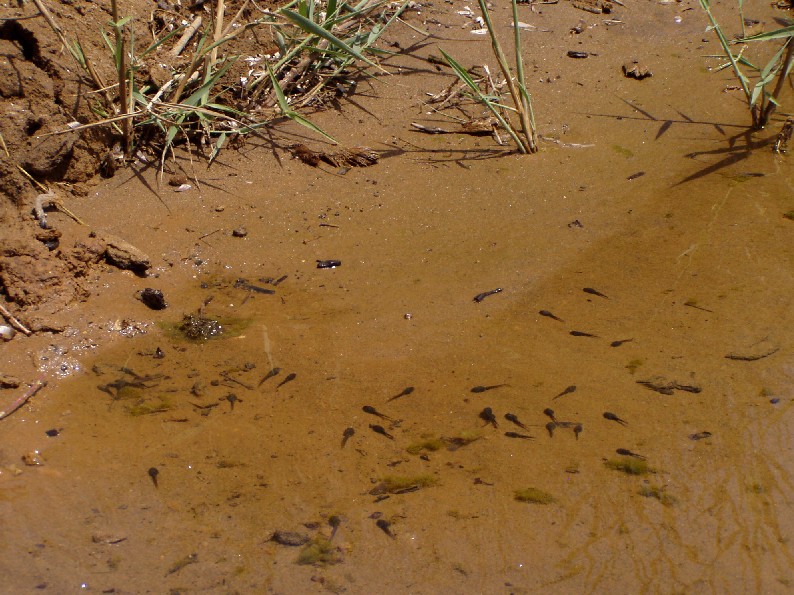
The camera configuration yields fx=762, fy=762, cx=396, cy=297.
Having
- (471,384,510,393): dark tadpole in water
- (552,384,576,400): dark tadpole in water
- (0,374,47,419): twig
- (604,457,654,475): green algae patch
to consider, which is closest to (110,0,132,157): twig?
(0,374,47,419): twig

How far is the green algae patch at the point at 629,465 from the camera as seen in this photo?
235cm

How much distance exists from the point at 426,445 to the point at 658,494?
72 centimetres

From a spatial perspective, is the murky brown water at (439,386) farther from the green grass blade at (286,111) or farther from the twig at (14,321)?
the green grass blade at (286,111)

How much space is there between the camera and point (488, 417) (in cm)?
255

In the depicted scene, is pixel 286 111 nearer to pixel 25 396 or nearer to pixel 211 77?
pixel 211 77

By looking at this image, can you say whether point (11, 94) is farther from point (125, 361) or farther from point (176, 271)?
point (125, 361)

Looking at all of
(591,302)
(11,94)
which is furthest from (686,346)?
(11,94)

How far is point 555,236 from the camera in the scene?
3428mm

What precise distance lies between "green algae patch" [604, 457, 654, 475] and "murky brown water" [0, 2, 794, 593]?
0.02 meters

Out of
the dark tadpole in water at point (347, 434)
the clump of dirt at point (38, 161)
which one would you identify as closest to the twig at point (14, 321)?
the clump of dirt at point (38, 161)

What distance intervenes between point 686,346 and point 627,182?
1195 mm

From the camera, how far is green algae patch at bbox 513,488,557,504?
2.26 meters

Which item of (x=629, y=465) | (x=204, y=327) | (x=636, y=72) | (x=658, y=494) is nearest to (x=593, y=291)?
(x=629, y=465)

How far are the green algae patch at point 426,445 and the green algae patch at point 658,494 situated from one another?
624 mm
